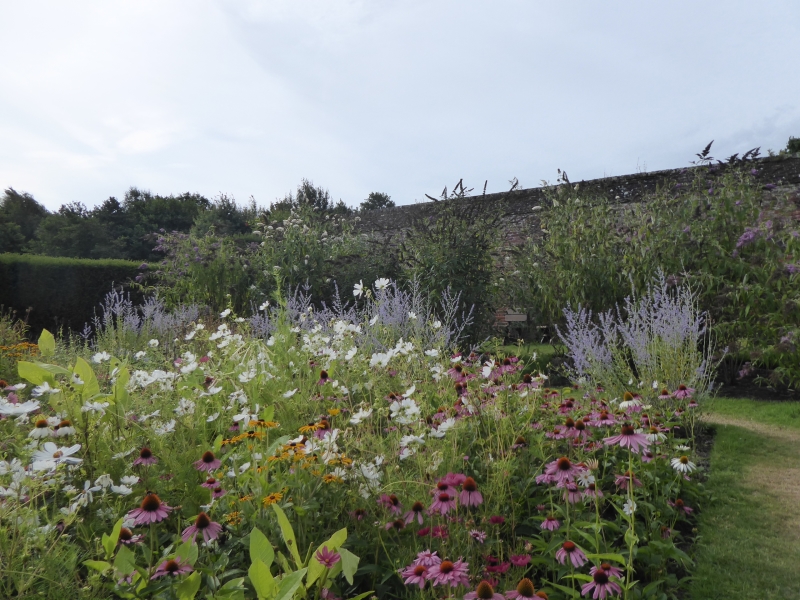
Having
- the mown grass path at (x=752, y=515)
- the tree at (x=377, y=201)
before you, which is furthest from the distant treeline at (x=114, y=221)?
the mown grass path at (x=752, y=515)

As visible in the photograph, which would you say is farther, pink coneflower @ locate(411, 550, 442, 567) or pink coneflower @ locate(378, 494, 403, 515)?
pink coneflower @ locate(378, 494, 403, 515)

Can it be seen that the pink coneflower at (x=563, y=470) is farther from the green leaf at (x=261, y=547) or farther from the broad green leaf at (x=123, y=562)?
the broad green leaf at (x=123, y=562)

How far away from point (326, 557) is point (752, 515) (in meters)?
2.65

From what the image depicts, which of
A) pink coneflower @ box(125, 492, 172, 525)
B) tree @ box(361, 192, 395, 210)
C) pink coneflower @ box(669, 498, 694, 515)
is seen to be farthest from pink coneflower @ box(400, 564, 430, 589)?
tree @ box(361, 192, 395, 210)

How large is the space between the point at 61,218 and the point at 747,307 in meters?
28.6

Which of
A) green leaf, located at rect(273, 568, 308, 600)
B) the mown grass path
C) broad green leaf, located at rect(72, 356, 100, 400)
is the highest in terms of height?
broad green leaf, located at rect(72, 356, 100, 400)

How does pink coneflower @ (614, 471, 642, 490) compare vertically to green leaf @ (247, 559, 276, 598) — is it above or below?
below

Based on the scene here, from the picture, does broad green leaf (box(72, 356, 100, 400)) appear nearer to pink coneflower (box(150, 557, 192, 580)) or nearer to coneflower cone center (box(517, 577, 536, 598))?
pink coneflower (box(150, 557, 192, 580))

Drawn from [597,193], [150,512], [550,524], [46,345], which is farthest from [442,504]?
[597,193]

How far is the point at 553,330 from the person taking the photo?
729 cm

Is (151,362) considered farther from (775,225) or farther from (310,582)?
(775,225)

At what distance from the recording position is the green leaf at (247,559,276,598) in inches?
53.2

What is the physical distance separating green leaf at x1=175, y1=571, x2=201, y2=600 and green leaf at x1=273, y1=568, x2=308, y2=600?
23 centimetres

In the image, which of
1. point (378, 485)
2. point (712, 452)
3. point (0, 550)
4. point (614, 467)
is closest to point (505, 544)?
point (378, 485)
